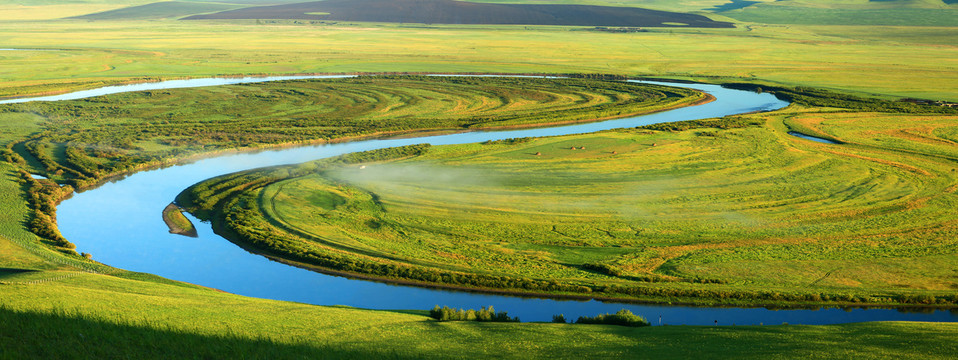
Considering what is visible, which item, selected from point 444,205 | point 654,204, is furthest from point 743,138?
point 444,205

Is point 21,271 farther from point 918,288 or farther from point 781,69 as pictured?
point 781,69

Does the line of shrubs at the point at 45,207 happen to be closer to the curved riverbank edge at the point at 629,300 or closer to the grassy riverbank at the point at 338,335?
the grassy riverbank at the point at 338,335

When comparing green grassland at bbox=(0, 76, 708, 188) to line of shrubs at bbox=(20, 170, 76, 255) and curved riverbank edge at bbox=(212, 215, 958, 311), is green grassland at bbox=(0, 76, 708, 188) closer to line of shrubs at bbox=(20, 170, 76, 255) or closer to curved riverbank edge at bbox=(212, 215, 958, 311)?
line of shrubs at bbox=(20, 170, 76, 255)

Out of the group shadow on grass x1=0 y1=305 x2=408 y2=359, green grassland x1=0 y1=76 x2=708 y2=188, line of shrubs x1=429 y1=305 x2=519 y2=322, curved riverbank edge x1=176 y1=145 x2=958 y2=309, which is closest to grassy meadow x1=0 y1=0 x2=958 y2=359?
shadow on grass x1=0 y1=305 x2=408 y2=359

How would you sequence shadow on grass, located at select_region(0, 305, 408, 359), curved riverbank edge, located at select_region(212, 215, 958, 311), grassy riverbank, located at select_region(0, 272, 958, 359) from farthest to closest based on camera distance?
1. curved riverbank edge, located at select_region(212, 215, 958, 311)
2. grassy riverbank, located at select_region(0, 272, 958, 359)
3. shadow on grass, located at select_region(0, 305, 408, 359)

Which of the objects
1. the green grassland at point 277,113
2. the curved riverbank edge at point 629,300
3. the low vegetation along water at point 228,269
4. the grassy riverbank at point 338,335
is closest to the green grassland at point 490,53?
the green grassland at point 277,113

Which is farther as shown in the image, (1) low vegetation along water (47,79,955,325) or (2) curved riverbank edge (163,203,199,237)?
(2) curved riverbank edge (163,203,199,237)

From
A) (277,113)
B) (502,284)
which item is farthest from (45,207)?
(277,113)

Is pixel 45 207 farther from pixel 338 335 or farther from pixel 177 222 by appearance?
pixel 338 335
